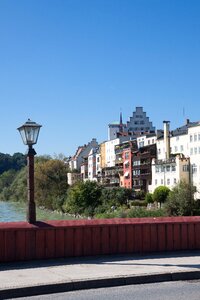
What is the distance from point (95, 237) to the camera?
14.1 metres

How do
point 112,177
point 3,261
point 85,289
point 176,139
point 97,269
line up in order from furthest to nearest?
point 112,177 < point 176,139 < point 3,261 < point 97,269 < point 85,289

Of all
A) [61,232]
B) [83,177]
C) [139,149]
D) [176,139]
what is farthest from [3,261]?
[83,177]

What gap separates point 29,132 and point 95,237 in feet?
10.8

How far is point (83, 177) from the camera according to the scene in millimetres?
154125

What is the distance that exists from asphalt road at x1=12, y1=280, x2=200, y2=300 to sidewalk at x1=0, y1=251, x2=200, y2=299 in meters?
0.24

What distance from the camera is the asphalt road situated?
981cm

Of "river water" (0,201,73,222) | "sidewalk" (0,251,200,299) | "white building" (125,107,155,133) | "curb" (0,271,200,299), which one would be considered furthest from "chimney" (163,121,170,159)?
"curb" (0,271,200,299)

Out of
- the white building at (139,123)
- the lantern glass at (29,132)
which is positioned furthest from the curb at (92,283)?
the white building at (139,123)

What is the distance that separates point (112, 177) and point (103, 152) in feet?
59.0

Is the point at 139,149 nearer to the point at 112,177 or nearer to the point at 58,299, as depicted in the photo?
the point at 112,177

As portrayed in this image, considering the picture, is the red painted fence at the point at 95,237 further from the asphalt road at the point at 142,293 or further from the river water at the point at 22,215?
the river water at the point at 22,215

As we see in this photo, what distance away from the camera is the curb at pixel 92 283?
10.1 metres

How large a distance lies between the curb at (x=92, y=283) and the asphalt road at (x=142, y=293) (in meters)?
0.19

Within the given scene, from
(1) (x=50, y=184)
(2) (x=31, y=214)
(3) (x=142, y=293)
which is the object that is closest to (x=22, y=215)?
(1) (x=50, y=184)
